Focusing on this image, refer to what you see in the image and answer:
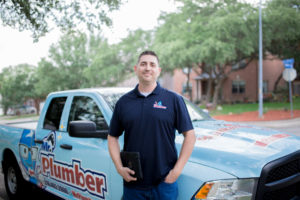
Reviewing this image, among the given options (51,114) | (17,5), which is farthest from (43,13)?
(51,114)

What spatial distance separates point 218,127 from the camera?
10.8ft

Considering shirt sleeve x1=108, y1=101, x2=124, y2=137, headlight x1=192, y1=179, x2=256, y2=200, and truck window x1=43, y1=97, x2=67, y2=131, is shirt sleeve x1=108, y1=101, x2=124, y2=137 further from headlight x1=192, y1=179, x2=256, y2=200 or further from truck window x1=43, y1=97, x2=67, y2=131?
truck window x1=43, y1=97, x2=67, y2=131

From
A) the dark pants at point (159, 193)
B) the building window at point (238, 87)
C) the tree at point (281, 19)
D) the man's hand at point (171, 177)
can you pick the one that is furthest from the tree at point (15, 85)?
the man's hand at point (171, 177)

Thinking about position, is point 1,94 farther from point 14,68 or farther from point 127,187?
point 127,187

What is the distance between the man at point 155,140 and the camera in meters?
2.13

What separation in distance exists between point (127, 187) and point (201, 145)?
0.80 metres

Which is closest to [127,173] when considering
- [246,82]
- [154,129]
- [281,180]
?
[154,129]

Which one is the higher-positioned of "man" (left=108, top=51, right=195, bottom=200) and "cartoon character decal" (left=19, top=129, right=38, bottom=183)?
"man" (left=108, top=51, right=195, bottom=200)

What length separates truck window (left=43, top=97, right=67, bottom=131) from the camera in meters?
4.02

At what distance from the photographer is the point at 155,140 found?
7.05 ft

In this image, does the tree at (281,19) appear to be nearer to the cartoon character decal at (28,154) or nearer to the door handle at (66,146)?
the cartoon character decal at (28,154)

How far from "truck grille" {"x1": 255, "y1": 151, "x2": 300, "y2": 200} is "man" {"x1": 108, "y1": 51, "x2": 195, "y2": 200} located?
633mm

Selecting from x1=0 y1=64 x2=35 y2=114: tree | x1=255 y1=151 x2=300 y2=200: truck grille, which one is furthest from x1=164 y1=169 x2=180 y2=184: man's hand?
x1=0 y1=64 x2=35 y2=114: tree

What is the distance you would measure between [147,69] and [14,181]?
4009 mm
